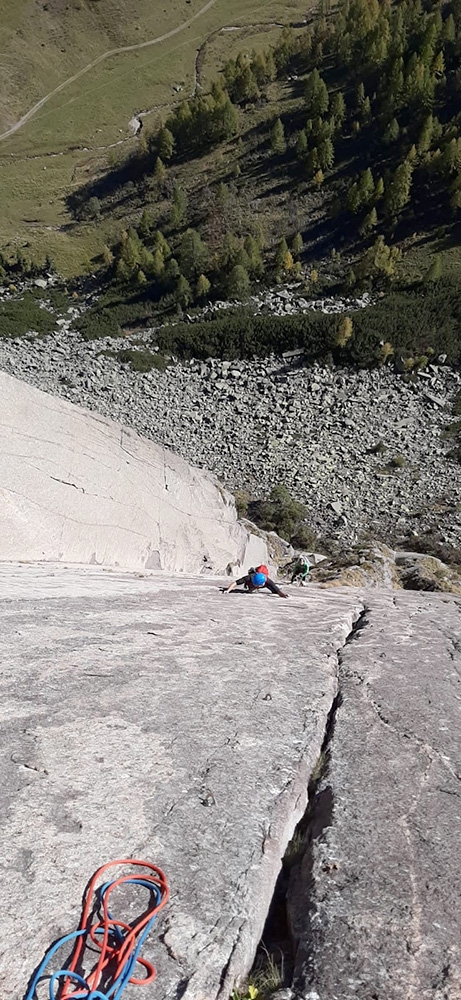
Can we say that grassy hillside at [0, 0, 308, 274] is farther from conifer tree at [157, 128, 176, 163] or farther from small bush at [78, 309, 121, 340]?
small bush at [78, 309, 121, 340]

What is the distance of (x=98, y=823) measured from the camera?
17.1 ft

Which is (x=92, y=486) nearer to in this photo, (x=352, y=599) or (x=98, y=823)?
(x=352, y=599)

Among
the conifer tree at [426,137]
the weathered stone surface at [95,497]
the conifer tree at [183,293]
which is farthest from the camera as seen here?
the conifer tree at [426,137]

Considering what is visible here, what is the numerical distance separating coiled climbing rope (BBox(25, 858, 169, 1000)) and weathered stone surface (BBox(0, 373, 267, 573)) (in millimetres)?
10257

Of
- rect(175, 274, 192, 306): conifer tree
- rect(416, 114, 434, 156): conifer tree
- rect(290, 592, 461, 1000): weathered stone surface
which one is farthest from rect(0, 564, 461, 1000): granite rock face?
rect(416, 114, 434, 156): conifer tree

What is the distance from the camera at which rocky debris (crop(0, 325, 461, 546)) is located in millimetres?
36938

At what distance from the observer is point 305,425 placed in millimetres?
45219

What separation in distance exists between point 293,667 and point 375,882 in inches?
163

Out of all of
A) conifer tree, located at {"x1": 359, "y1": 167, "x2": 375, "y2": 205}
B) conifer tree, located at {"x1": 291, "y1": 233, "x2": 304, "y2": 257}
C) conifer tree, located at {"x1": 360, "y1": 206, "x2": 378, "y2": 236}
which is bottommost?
conifer tree, located at {"x1": 291, "y1": 233, "x2": 304, "y2": 257}

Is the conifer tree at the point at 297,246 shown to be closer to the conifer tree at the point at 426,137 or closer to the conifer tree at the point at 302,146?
the conifer tree at the point at 426,137

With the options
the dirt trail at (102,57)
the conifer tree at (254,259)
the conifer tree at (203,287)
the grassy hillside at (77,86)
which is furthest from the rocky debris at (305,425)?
the dirt trail at (102,57)

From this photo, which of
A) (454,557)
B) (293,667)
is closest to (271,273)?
(454,557)

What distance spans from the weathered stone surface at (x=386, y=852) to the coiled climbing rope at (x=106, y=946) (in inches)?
53.1

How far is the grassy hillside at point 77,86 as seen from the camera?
10481 centimetres
